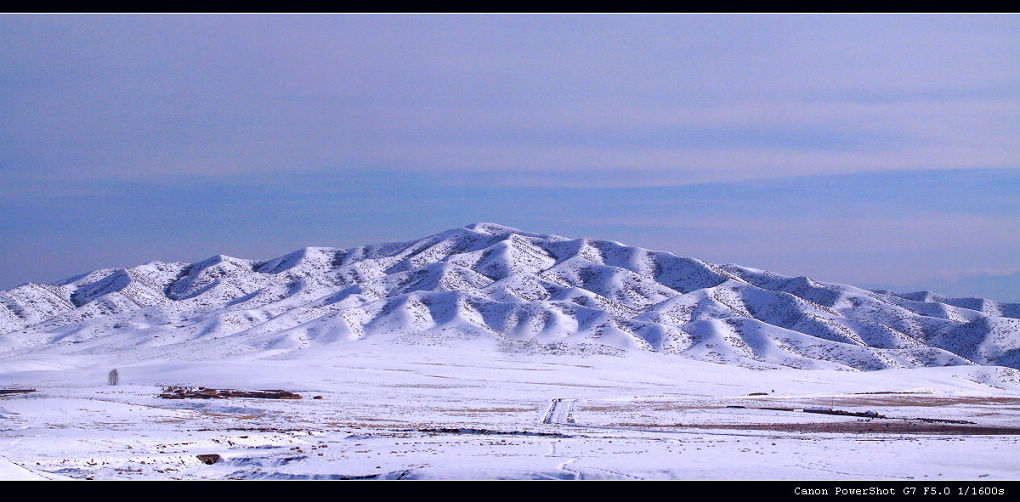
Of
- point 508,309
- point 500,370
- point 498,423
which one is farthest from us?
point 508,309

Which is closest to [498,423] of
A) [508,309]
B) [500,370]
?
[500,370]

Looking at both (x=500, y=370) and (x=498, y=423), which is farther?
(x=500, y=370)

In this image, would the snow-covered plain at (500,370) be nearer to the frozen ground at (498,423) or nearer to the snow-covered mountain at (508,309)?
the frozen ground at (498,423)

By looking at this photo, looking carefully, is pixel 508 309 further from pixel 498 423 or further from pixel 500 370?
pixel 498 423

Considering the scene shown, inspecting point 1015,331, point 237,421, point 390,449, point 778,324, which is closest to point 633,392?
point 237,421

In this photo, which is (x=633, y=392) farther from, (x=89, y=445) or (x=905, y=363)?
(x=905, y=363)
